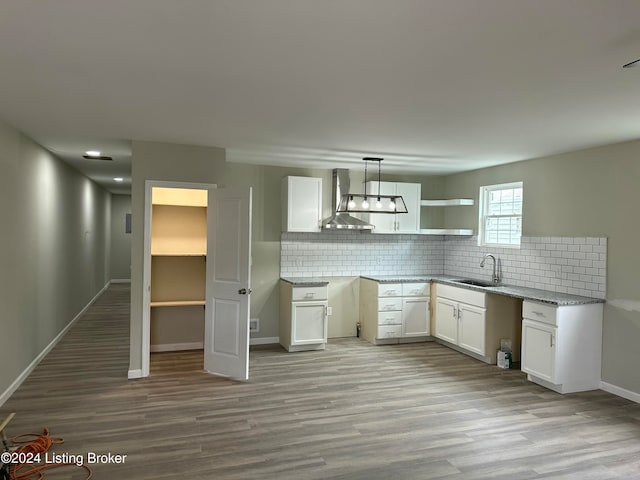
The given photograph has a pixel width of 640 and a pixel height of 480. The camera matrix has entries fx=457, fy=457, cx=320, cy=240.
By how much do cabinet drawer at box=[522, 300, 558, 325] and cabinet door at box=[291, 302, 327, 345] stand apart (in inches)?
94.5

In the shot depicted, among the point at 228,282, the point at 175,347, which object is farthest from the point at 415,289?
the point at 175,347

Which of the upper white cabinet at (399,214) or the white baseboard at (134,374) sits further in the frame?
the upper white cabinet at (399,214)

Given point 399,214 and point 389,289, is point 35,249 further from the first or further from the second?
point 399,214

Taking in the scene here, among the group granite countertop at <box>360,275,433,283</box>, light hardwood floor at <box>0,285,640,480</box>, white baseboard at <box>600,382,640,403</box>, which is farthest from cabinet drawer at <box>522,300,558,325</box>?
granite countertop at <box>360,275,433,283</box>

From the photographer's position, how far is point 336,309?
6641 mm

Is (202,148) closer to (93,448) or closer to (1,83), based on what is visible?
(1,83)

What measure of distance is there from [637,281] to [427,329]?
9.02 feet

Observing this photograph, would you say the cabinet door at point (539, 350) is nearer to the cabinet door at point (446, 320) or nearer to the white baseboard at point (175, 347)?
the cabinet door at point (446, 320)

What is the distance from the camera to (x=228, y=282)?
4.82m

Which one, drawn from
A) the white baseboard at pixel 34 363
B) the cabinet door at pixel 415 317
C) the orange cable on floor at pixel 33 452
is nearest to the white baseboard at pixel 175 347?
the white baseboard at pixel 34 363

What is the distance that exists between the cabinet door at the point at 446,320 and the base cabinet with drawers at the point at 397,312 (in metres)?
0.18

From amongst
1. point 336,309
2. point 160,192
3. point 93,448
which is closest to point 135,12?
point 93,448

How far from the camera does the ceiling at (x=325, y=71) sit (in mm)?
1947

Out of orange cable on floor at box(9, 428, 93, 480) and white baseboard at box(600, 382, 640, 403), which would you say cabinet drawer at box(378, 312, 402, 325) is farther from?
orange cable on floor at box(9, 428, 93, 480)
